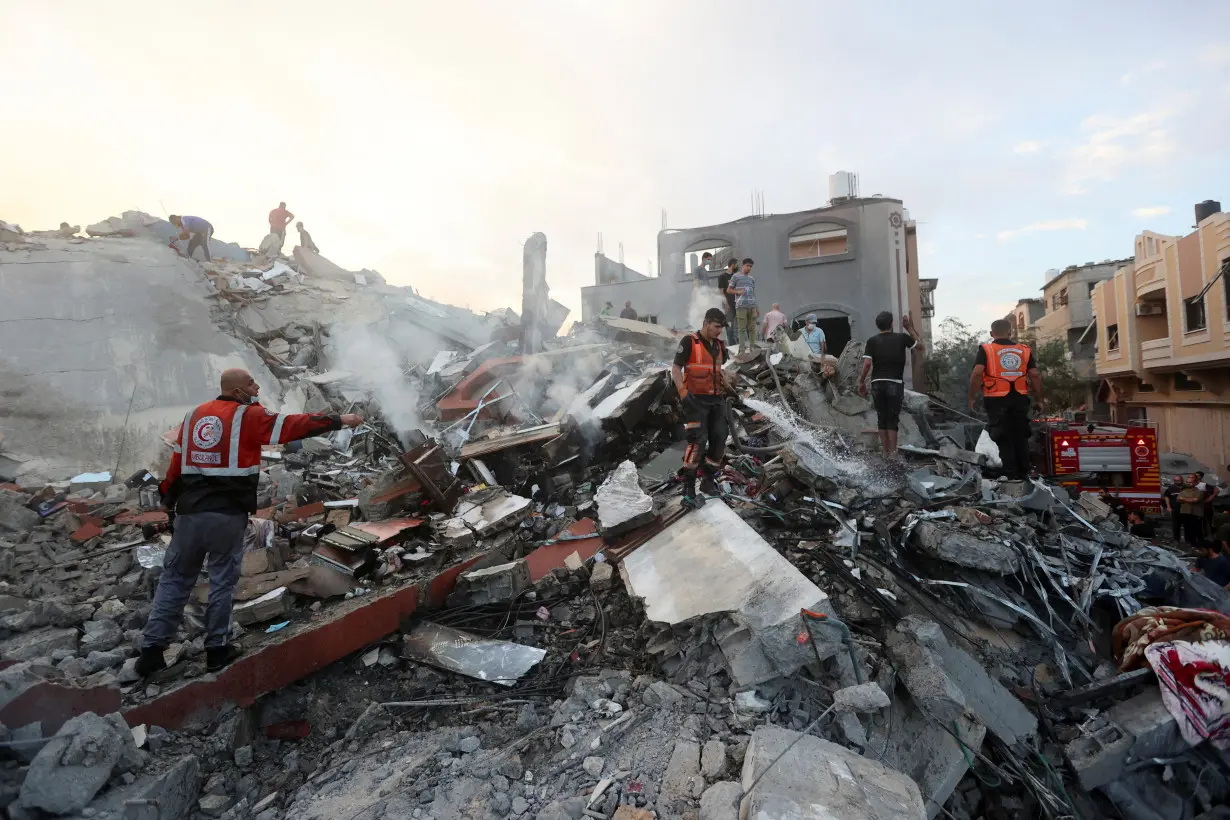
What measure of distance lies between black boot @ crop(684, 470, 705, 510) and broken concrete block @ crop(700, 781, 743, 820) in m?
2.30

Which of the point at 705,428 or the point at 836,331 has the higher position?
the point at 836,331

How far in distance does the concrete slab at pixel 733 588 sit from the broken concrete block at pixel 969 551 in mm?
1206

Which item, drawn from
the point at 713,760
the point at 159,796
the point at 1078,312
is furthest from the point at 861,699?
the point at 1078,312

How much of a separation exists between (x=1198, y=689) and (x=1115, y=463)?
5.08 meters

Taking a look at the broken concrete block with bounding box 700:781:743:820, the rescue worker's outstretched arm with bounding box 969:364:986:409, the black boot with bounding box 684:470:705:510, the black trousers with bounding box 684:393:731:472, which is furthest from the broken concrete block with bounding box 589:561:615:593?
the rescue worker's outstretched arm with bounding box 969:364:986:409

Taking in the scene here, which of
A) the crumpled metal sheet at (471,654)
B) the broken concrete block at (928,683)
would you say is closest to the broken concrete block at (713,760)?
the broken concrete block at (928,683)

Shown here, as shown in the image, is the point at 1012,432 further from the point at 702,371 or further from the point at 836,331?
the point at 836,331

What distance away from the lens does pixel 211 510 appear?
3016mm

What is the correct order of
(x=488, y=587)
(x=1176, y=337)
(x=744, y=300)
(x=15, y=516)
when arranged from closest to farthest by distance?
1. (x=488, y=587)
2. (x=15, y=516)
3. (x=744, y=300)
4. (x=1176, y=337)

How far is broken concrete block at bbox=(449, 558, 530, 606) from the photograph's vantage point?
3.78 metres

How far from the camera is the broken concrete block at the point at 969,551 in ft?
11.8

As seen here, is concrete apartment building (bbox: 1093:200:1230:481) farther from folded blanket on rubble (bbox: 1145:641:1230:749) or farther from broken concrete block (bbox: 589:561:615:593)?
broken concrete block (bbox: 589:561:615:593)

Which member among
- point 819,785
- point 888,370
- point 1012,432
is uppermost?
point 888,370

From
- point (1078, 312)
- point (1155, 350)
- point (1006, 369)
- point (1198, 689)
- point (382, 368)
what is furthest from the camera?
point (1078, 312)
